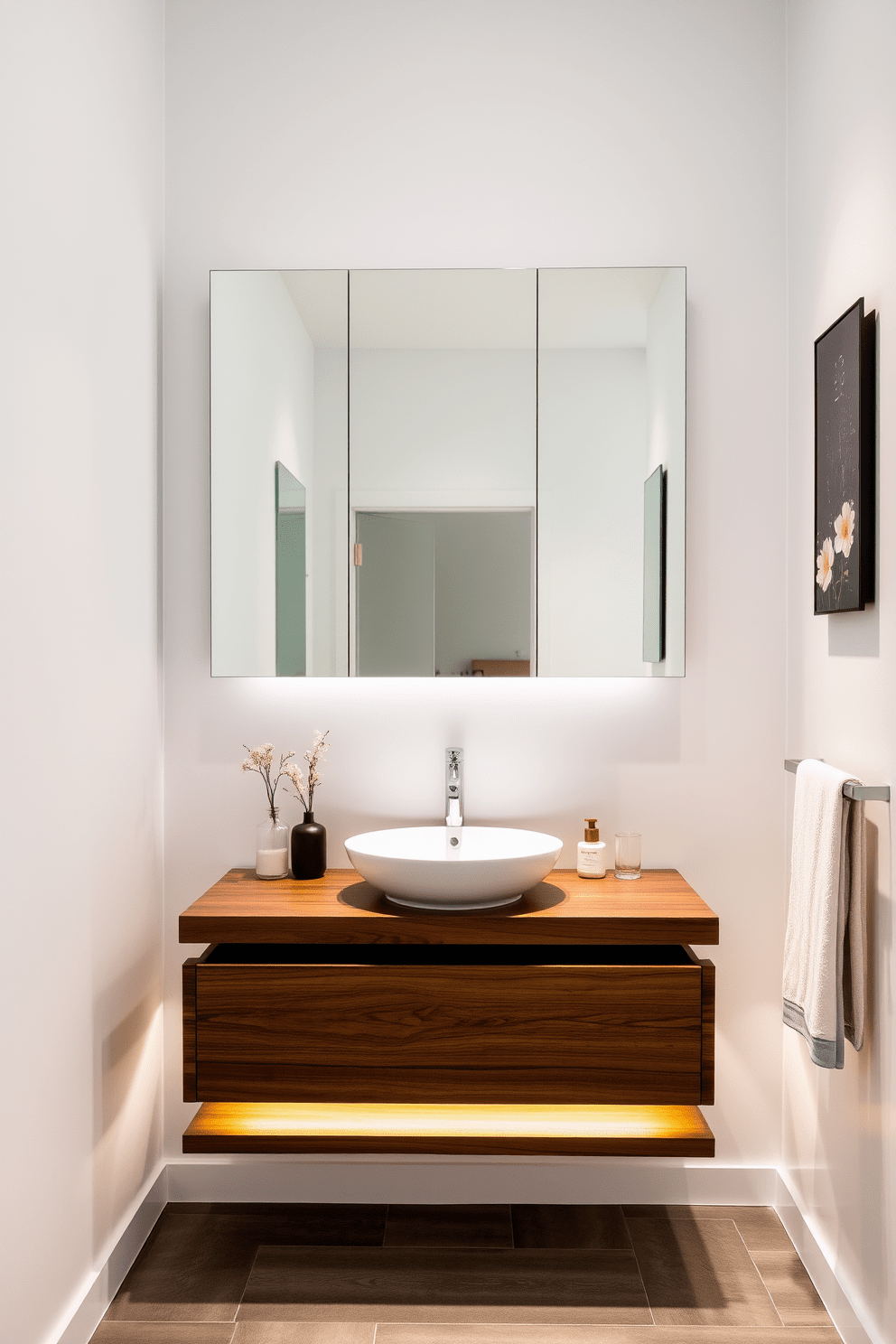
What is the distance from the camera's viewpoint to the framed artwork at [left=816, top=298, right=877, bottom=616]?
171 cm

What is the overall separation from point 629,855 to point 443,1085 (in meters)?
0.64

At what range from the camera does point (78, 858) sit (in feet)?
5.84

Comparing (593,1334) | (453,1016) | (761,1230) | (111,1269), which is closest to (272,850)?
(453,1016)

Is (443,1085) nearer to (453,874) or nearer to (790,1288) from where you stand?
(453,874)

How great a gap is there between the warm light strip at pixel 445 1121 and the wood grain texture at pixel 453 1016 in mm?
163

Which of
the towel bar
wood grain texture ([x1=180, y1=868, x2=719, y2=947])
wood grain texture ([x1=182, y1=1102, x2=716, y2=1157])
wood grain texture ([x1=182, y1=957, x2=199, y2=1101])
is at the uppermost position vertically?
the towel bar

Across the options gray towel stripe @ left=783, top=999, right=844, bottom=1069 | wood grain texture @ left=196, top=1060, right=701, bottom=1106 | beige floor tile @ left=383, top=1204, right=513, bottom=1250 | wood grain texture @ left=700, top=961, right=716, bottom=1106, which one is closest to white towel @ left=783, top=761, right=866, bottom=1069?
gray towel stripe @ left=783, top=999, right=844, bottom=1069

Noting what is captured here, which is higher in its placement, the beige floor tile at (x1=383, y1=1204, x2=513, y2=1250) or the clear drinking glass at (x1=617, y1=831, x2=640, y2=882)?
the clear drinking glass at (x1=617, y1=831, x2=640, y2=882)

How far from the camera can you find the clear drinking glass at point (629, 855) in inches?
84.4

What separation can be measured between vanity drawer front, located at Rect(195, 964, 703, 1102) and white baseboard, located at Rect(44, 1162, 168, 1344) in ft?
1.34

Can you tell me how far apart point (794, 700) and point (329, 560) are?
3.62 feet

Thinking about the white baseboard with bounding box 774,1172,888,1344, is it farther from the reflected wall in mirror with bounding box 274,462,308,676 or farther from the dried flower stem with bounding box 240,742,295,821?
the reflected wall in mirror with bounding box 274,462,308,676

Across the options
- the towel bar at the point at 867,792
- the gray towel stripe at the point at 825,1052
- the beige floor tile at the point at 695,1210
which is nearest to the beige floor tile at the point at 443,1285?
the beige floor tile at the point at 695,1210

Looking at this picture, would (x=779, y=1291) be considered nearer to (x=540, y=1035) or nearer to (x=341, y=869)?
(x=540, y=1035)
